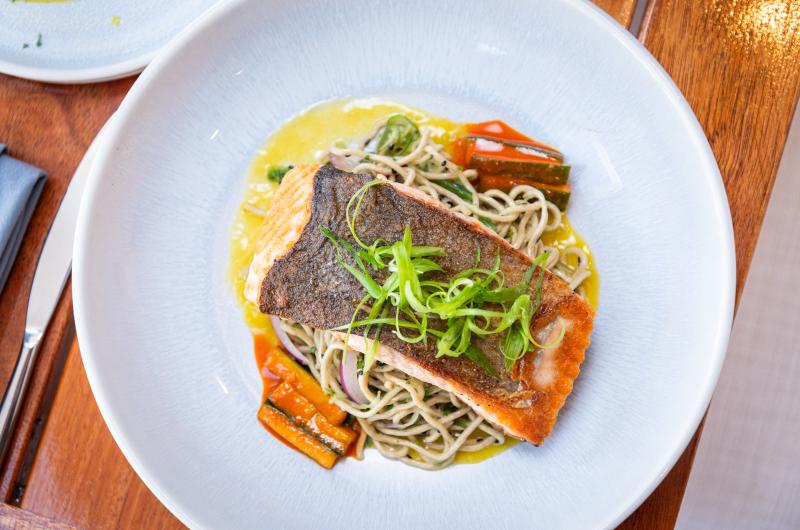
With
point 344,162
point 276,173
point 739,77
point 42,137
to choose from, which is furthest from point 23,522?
point 739,77

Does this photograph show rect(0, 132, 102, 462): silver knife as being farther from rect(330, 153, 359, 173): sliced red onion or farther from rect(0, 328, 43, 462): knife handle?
rect(330, 153, 359, 173): sliced red onion

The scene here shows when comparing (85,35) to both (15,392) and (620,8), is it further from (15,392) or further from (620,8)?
(620,8)

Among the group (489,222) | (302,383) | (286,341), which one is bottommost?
(302,383)

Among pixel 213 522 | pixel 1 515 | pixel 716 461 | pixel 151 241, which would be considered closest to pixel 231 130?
pixel 151 241

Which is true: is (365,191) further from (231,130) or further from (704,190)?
(704,190)

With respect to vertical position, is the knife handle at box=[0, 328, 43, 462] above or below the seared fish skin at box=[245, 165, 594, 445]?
below

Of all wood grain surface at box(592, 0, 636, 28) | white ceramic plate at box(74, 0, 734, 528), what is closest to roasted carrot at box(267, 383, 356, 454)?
white ceramic plate at box(74, 0, 734, 528)

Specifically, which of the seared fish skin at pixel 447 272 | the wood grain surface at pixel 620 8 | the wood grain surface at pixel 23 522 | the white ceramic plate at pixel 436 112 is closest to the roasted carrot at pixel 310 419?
the white ceramic plate at pixel 436 112
